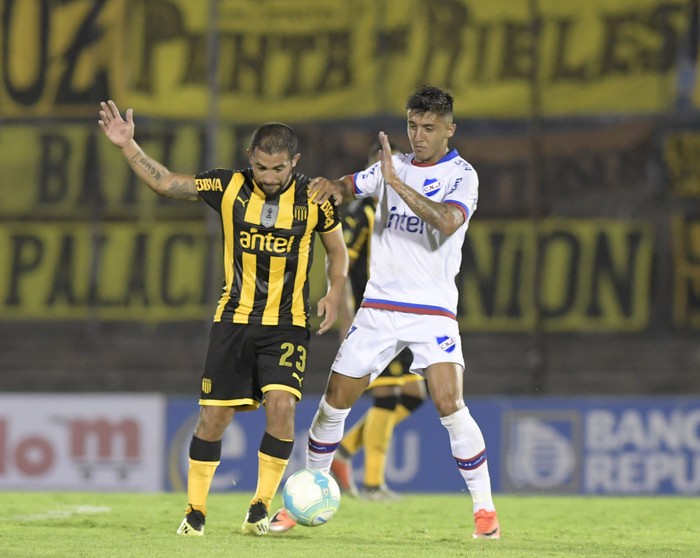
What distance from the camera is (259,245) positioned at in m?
6.22

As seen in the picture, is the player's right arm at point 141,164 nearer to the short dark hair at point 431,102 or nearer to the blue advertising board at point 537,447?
the short dark hair at point 431,102

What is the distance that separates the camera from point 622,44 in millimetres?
13453

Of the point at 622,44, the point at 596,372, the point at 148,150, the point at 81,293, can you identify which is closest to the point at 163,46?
the point at 148,150

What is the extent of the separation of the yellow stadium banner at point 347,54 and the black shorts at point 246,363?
7.46m

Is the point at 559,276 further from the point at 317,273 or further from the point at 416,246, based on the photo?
the point at 416,246

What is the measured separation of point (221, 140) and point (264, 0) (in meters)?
1.31

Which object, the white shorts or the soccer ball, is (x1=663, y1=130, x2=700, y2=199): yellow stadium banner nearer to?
the white shorts

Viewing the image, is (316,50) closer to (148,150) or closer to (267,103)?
(267,103)

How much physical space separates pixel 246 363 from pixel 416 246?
86 centimetres

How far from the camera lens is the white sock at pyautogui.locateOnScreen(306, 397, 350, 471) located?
21.0 ft

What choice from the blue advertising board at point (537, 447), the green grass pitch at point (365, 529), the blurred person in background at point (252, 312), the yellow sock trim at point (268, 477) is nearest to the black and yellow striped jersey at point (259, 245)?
the blurred person in background at point (252, 312)

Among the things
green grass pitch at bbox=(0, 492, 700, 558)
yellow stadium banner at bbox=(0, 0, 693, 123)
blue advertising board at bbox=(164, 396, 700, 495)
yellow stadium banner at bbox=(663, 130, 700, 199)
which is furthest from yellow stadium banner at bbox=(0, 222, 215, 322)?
green grass pitch at bbox=(0, 492, 700, 558)

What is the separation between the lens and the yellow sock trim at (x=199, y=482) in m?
6.19

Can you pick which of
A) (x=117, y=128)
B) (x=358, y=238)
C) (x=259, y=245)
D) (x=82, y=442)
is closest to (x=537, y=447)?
(x=358, y=238)
